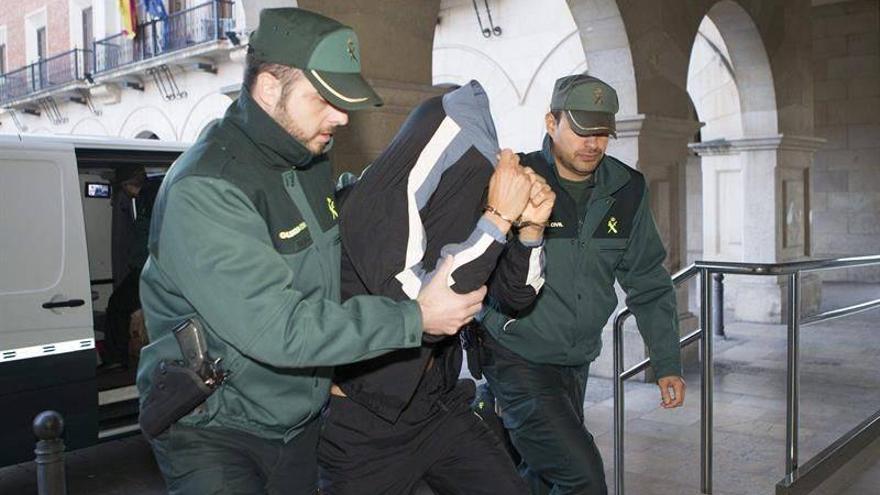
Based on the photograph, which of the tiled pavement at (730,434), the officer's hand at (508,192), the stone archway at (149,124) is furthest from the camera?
the stone archway at (149,124)

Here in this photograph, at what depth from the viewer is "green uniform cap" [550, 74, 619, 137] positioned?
9.42 feet

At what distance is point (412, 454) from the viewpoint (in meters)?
2.19

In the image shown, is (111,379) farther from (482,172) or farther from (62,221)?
(482,172)

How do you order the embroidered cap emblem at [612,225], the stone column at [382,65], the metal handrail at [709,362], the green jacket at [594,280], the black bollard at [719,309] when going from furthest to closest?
1. the black bollard at [719,309]
2. the stone column at [382,65]
3. the metal handrail at [709,362]
4. the embroidered cap emblem at [612,225]
5. the green jacket at [594,280]

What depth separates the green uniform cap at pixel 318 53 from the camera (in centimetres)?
173

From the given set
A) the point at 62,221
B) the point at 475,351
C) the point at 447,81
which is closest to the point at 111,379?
the point at 62,221

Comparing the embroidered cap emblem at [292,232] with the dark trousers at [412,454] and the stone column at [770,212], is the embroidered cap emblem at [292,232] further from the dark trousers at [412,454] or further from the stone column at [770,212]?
the stone column at [770,212]

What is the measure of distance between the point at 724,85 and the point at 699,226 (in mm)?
5388

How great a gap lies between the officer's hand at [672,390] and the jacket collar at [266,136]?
5.62 ft

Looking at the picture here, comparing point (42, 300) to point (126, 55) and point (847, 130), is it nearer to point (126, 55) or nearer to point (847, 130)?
point (847, 130)

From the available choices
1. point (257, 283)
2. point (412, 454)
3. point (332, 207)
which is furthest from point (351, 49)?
point (412, 454)

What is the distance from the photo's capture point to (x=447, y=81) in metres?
12.5

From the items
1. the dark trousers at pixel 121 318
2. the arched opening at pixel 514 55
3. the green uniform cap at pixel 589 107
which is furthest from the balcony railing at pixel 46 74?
the green uniform cap at pixel 589 107

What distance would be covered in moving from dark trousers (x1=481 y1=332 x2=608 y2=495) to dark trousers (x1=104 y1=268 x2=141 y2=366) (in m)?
3.01
